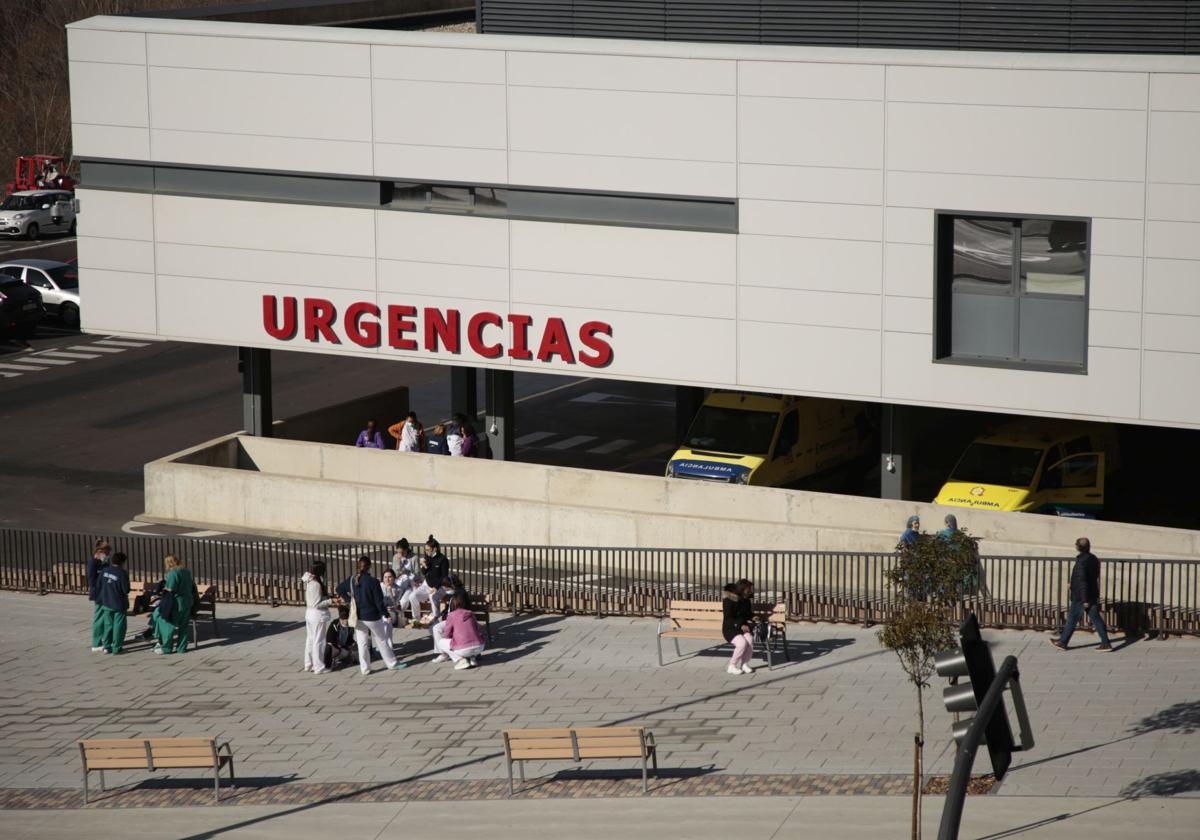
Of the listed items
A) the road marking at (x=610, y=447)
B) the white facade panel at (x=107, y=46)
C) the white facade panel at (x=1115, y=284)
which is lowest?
the road marking at (x=610, y=447)

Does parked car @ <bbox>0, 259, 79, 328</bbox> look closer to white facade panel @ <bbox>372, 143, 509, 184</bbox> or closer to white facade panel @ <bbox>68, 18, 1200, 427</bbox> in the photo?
white facade panel @ <bbox>68, 18, 1200, 427</bbox>

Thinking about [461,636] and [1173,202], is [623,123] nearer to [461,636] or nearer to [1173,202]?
[1173,202]

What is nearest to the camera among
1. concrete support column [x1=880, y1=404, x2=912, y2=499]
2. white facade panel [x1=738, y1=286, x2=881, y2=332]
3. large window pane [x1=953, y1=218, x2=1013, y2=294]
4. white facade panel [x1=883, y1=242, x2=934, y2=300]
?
large window pane [x1=953, y1=218, x2=1013, y2=294]

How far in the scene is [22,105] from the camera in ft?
279

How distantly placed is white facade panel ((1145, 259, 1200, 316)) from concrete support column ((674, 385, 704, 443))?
1213 centimetres

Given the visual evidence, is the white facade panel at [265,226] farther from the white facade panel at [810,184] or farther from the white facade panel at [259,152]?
the white facade panel at [810,184]

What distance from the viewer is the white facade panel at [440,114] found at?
32750mm

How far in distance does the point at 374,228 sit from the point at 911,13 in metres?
10.2

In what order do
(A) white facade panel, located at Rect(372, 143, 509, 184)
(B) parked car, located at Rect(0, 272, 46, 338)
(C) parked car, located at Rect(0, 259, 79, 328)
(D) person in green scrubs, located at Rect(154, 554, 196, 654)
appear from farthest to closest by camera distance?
(C) parked car, located at Rect(0, 259, 79, 328) → (B) parked car, located at Rect(0, 272, 46, 338) → (A) white facade panel, located at Rect(372, 143, 509, 184) → (D) person in green scrubs, located at Rect(154, 554, 196, 654)

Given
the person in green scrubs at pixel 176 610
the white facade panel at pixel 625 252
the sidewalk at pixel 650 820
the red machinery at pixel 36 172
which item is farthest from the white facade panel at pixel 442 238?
the red machinery at pixel 36 172

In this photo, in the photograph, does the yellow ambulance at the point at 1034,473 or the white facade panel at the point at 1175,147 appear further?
the yellow ambulance at the point at 1034,473

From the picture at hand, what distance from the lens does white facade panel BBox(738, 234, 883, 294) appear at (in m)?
30.6

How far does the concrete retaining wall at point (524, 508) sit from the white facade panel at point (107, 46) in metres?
7.44

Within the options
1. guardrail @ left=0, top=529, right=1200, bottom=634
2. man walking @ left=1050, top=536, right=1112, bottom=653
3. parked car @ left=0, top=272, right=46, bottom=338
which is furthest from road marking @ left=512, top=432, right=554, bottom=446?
man walking @ left=1050, top=536, right=1112, bottom=653
